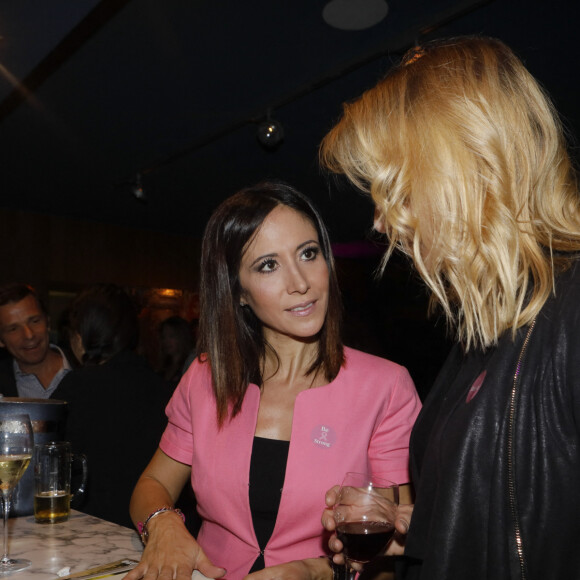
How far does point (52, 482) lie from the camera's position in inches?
64.3

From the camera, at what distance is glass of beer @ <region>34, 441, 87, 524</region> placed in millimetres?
1608

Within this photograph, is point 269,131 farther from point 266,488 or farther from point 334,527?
point 334,527

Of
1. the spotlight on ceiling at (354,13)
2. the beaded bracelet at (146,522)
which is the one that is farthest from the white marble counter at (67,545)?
the spotlight on ceiling at (354,13)

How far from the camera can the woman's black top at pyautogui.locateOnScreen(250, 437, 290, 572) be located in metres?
1.67

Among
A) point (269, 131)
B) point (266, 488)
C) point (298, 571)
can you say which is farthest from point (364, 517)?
point (269, 131)

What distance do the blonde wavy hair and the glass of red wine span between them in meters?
0.36

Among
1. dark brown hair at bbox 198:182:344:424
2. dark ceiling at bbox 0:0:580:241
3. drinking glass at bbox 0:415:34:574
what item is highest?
dark ceiling at bbox 0:0:580:241

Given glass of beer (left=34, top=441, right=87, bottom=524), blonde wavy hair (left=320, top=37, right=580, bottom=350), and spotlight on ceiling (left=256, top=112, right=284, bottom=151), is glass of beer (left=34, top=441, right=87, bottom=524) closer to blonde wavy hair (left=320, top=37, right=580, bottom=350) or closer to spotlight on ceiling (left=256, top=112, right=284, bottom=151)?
blonde wavy hair (left=320, top=37, right=580, bottom=350)

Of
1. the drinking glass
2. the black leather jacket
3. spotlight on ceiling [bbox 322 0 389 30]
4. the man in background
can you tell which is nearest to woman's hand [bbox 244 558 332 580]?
the black leather jacket

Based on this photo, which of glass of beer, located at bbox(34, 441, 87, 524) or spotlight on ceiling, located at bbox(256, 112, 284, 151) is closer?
glass of beer, located at bbox(34, 441, 87, 524)

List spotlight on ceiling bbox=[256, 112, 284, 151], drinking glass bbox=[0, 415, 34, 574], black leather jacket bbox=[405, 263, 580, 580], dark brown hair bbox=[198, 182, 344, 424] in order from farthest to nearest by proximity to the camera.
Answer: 1. spotlight on ceiling bbox=[256, 112, 284, 151]
2. dark brown hair bbox=[198, 182, 344, 424]
3. drinking glass bbox=[0, 415, 34, 574]
4. black leather jacket bbox=[405, 263, 580, 580]

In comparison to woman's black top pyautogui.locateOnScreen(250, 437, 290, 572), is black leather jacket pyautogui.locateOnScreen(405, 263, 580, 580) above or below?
above

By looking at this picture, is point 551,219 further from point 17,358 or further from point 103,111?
point 103,111

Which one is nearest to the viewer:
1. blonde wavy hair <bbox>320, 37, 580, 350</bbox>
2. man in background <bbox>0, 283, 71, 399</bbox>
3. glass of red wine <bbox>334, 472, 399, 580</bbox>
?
blonde wavy hair <bbox>320, 37, 580, 350</bbox>
